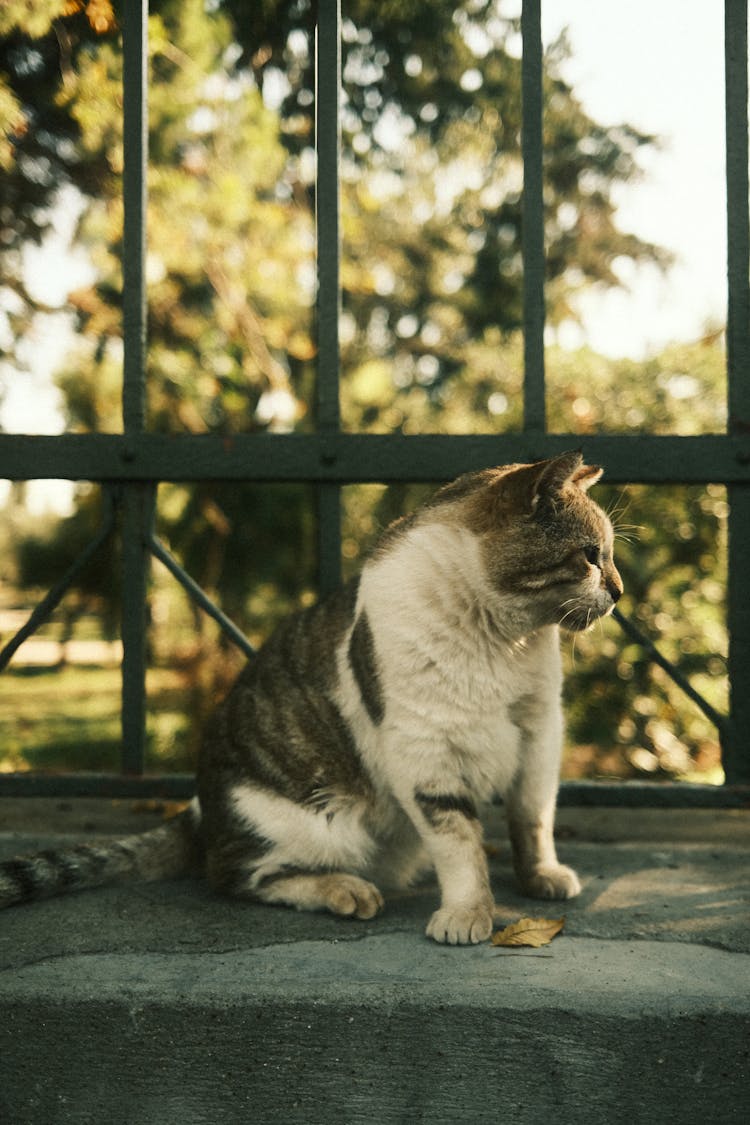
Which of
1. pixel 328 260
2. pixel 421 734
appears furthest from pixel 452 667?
pixel 328 260

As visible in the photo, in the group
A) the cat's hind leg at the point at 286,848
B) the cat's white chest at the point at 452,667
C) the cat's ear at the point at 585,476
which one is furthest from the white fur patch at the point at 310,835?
the cat's ear at the point at 585,476

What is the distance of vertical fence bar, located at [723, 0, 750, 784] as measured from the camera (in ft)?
10.5

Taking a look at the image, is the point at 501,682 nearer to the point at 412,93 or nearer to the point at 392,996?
the point at 392,996

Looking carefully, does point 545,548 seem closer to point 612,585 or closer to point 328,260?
point 612,585

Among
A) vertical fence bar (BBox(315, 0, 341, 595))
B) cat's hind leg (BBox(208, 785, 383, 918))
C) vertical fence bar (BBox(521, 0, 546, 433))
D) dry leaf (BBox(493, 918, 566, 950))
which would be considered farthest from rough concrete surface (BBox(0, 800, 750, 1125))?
vertical fence bar (BBox(521, 0, 546, 433))

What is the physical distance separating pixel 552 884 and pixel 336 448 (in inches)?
58.8

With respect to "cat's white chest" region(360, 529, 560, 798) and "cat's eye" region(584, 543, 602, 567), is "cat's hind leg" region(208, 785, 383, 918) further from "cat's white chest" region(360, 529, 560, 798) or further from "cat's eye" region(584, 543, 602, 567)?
"cat's eye" region(584, 543, 602, 567)

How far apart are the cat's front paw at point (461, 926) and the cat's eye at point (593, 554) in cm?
89

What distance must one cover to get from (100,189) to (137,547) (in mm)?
3390

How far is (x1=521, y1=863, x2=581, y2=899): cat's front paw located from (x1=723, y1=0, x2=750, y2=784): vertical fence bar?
0.89 metres

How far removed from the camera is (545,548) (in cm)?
246

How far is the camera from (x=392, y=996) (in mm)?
2072

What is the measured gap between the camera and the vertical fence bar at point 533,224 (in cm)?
321

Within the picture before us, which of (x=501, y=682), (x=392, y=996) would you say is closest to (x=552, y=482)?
(x=501, y=682)
